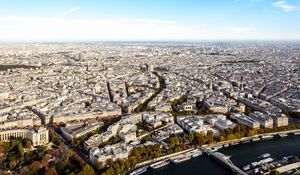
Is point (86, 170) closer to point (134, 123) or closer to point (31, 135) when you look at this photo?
point (31, 135)

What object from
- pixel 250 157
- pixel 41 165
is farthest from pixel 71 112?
pixel 250 157

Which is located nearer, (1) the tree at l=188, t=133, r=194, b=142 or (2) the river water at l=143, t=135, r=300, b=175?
(2) the river water at l=143, t=135, r=300, b=175

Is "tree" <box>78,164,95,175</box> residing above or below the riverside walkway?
above

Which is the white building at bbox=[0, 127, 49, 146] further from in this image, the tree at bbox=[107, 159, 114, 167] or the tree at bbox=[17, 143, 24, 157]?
the tree at bbox=[107, 159, 114, 167]

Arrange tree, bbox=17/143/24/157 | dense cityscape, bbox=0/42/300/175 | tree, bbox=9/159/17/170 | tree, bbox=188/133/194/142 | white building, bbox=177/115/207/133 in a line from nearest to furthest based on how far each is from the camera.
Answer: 1. tree, bbox=9/159/17/170
2. dense cityscape, bbox=0/42/300/175
3. tree, bbox=17/143/24/157
4. tree, bbox=188/133/194/142
5. white building, bbox=177/115/207/133

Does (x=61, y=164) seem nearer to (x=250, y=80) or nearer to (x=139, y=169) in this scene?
(x=139, y=169)

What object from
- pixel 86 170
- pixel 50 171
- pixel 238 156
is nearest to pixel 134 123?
pixel 238 156

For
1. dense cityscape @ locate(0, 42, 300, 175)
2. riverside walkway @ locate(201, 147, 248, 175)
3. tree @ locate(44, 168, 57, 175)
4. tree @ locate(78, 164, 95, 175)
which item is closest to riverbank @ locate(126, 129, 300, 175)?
dense cityscape @ locate(0, 42, 300, 175)

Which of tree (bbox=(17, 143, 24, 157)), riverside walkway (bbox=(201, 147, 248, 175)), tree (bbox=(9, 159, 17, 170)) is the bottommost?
riverside walkway (bbox=(201, 147, 248, 175))
